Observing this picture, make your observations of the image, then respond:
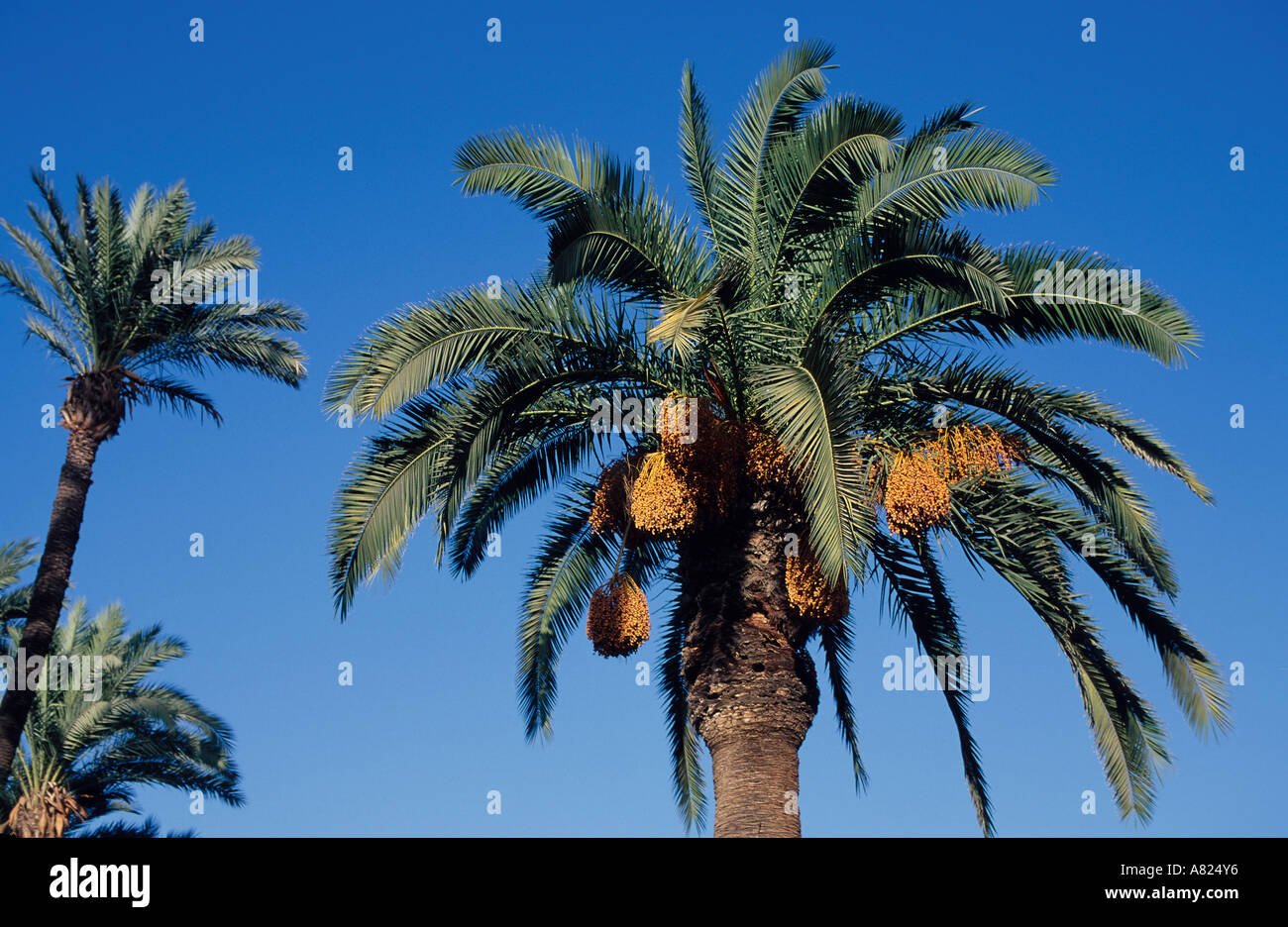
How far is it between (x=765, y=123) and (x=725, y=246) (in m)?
1.20

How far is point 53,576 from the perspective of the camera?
54.0ft

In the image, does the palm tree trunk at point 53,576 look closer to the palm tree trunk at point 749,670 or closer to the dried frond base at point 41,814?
the dried frond base at point 41,814

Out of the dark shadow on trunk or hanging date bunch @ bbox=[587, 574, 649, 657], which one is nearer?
hanging date bunch @ bbox=[587, 574, 649, 657]

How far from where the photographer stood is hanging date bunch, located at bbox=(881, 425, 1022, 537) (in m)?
10.8

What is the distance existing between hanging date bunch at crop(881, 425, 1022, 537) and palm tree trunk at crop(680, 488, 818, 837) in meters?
1.14

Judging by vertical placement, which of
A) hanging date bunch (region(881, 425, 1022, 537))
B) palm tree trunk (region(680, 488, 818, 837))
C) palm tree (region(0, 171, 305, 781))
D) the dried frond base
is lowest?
the dried frond base

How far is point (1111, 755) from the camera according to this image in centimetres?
1246

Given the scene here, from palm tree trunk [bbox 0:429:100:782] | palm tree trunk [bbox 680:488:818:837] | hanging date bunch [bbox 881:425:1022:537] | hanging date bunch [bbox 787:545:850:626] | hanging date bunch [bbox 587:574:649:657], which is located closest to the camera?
palm tree trunk [bbox 680:488:818:837]

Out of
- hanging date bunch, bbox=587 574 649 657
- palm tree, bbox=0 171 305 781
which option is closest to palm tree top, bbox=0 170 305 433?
palm tree, bbox=0 171 305 781

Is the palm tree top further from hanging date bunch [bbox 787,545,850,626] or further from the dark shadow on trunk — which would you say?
hanging date bunch [bbox 787,545,850,626]

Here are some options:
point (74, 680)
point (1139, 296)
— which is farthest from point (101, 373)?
point (1139, 296)

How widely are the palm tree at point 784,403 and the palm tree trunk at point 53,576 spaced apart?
6.46 m
